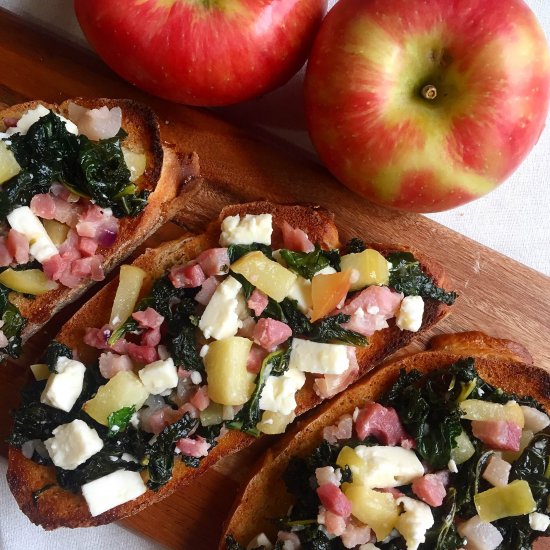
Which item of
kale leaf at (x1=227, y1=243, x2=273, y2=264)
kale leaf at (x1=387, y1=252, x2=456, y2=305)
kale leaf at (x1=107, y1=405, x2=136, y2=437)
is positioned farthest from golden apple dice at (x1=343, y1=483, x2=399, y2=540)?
kale leaf at (x1=227, y1=243, x2=273, y2=264)

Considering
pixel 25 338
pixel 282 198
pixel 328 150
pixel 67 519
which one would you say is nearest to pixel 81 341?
pixel 25 338

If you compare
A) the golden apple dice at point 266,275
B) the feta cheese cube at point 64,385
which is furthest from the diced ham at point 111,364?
the golden apple dice at point 266,275

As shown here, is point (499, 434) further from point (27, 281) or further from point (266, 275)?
point (27, 281)

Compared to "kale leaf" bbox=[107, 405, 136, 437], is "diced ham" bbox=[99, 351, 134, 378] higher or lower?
higher

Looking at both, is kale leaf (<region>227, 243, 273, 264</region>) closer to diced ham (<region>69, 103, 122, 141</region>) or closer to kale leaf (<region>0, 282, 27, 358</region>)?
diced ham (<region>69, 103, 122, 141</region>)

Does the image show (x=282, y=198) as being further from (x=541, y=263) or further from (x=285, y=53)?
(x=541, y=263)

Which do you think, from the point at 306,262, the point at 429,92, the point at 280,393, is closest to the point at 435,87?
the point at 429,92

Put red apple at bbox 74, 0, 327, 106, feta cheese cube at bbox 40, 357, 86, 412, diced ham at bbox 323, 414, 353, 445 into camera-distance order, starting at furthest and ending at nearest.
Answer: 1. diced ham at bbox 323, 414, 353, 445
2. feta cheese cube at bbox 40, 357, 86, 412
3. red apple at bbox 74, 0, 327, 106
